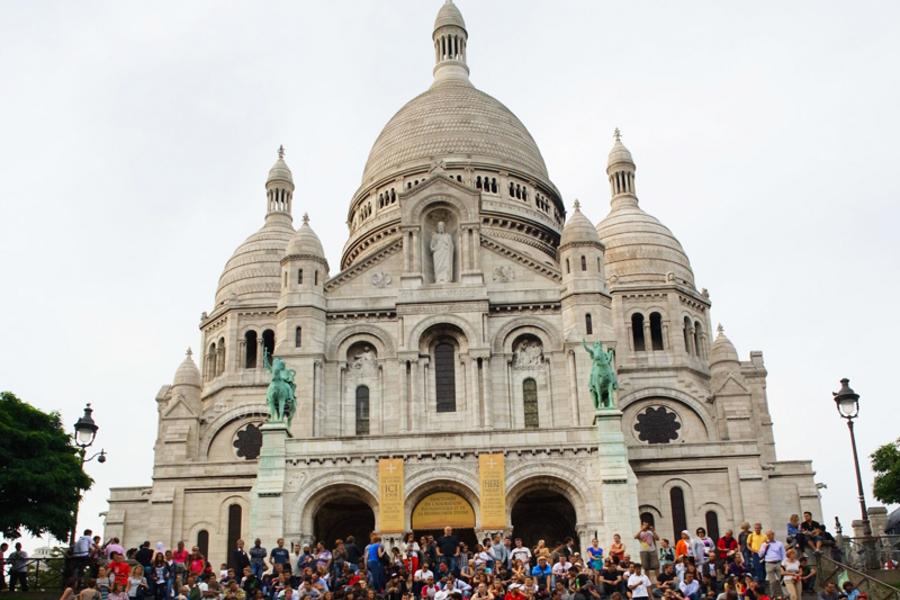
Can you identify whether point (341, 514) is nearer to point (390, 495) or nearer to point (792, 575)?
point (390, 495)

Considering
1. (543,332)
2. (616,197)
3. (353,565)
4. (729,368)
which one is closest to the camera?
(353,565)

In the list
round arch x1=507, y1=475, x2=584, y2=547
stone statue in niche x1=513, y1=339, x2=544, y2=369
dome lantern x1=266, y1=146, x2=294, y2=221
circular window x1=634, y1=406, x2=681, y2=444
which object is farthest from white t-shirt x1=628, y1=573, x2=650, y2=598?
dome lantern x1=266, y1=146, x2=294, y2=221

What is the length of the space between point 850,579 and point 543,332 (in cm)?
2346

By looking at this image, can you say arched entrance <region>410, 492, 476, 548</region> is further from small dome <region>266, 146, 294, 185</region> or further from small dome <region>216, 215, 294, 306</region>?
small dome <region>266, 146, 294, 185</region>

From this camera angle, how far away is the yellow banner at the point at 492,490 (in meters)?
41.8

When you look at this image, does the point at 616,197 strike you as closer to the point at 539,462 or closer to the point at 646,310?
the point at 646,310

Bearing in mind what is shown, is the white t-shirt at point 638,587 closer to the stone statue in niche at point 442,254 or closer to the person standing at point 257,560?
the person standing at point 257,560

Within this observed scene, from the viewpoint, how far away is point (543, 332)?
5050 centimetres

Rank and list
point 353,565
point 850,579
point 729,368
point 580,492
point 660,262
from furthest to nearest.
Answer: point 660,262 → point 729,368 → point 580,492 → point 353,565 → point 850,579

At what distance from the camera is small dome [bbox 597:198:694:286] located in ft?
208

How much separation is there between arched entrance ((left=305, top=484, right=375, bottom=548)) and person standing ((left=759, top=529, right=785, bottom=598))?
57.1 ft

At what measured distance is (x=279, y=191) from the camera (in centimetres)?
7312

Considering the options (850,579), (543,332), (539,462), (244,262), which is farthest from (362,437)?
(244,262)

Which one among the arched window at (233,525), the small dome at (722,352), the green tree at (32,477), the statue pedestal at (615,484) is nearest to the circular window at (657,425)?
the small dome at (722,352)
